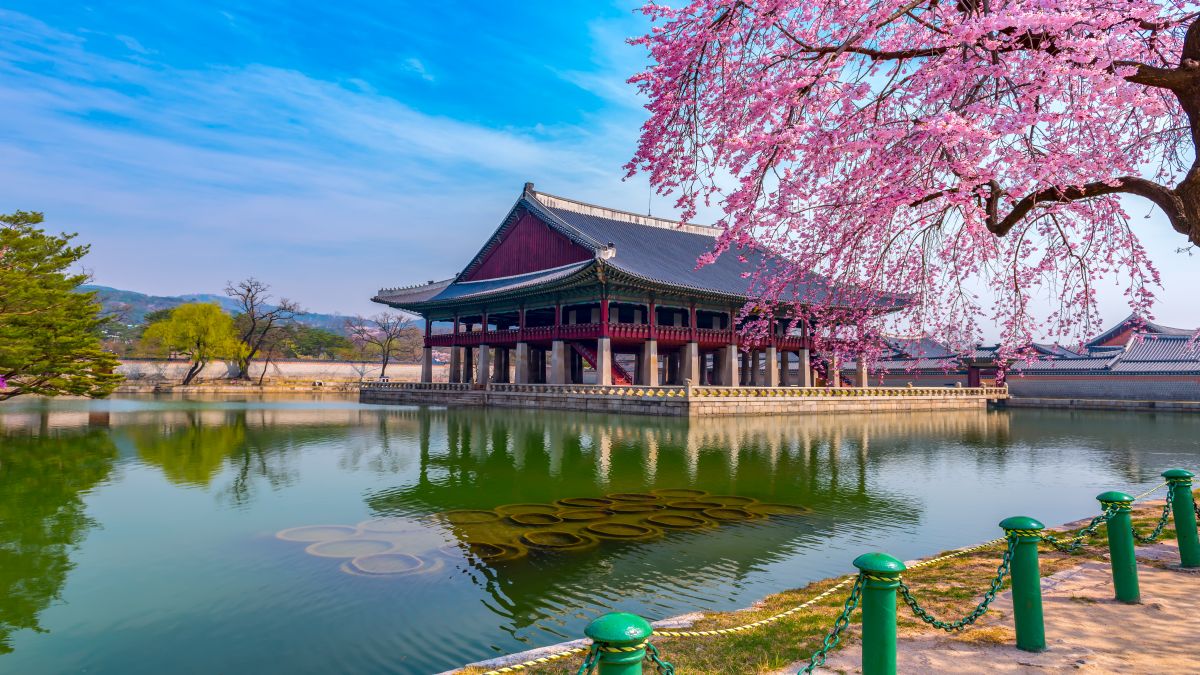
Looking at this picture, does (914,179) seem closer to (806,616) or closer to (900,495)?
(806,616)

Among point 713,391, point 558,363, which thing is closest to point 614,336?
point 558,363

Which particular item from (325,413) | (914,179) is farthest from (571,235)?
(914,179)

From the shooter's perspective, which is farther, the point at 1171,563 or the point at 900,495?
the point at 900,495

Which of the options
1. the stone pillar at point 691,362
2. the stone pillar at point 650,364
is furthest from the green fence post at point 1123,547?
the stone pillar at point 691,362

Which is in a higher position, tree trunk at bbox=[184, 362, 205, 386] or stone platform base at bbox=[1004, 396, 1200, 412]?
tree trunk at bbox=[184, 362, 205, 386]

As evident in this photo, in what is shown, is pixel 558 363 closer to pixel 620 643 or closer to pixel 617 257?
pixel 617 257

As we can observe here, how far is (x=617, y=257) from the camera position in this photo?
4016 cm

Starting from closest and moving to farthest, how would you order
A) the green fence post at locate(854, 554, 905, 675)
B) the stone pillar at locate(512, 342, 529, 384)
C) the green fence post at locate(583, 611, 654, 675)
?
the green fence post at locate(583, 611, 654, 675) → the green fence post at locate(854, 554, 905, 675) → the stone pillar at locate(512, 342, 529, 384)

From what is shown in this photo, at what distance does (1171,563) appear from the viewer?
280 inches

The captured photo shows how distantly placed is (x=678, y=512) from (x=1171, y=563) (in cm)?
646

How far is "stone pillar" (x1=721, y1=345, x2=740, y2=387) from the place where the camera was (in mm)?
41969

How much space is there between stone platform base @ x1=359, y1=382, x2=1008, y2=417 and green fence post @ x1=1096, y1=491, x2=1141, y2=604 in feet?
81.2

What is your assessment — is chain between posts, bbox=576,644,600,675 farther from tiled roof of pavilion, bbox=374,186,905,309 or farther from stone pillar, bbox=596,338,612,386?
stone pillar, bbox=596,338,612,386

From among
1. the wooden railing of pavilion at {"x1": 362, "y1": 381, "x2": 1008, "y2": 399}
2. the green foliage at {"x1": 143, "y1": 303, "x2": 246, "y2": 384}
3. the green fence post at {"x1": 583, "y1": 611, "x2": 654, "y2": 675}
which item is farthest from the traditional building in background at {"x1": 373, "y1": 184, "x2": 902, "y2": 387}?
the green fence post at {"x1": 583, "y1": 611, "x2": 654, "y2": 675}
